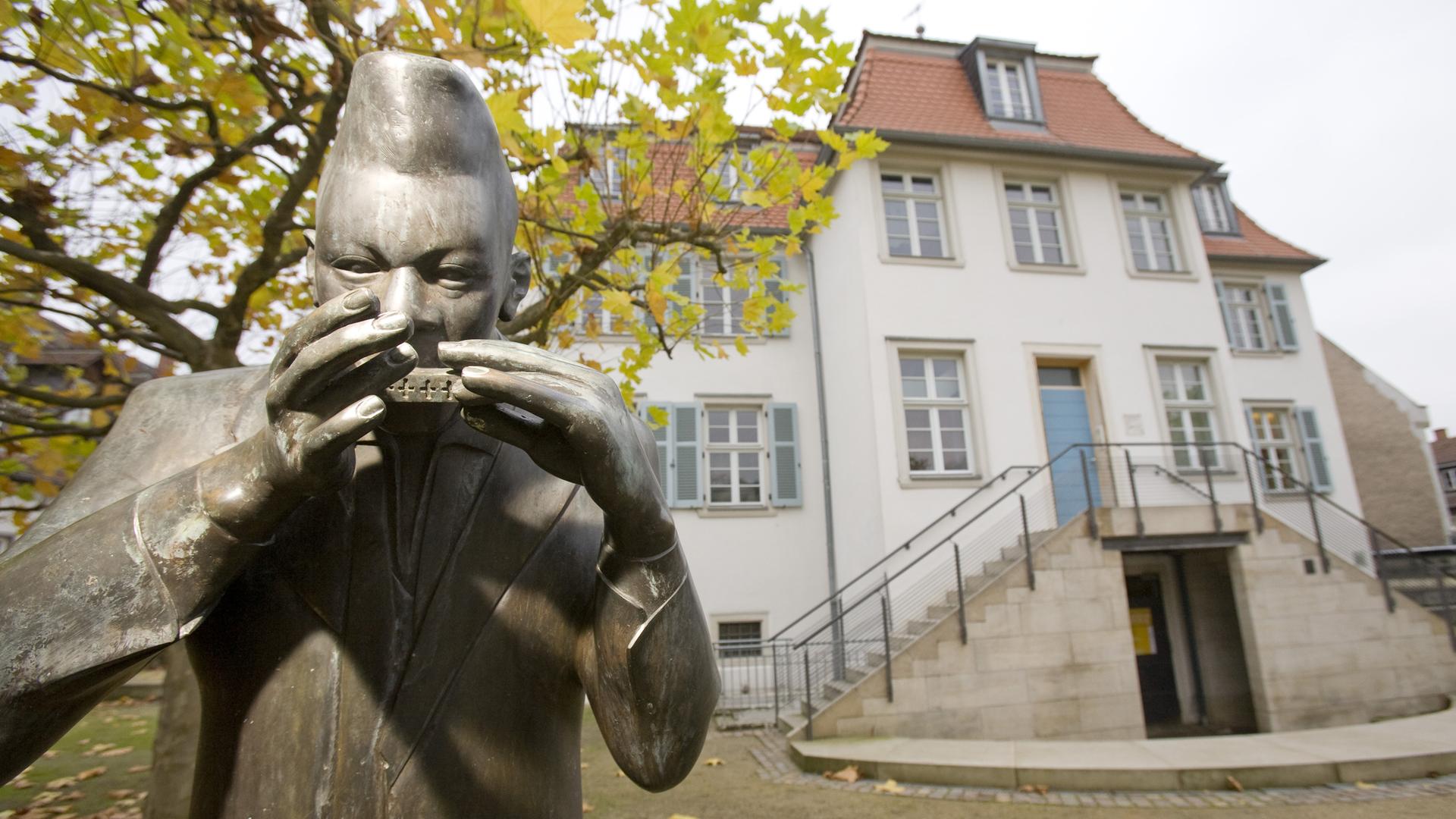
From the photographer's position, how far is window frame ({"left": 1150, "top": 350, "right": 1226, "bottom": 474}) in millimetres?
12133

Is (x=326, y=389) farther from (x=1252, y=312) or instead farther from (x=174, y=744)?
(x=1252, y=312)

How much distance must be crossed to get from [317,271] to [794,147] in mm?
14600

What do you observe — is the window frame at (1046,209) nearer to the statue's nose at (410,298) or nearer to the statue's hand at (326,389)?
the statue's nose at (410,298)

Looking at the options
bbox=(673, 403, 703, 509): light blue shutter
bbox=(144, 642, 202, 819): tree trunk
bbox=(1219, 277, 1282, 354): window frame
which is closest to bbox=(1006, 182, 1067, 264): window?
bbox=(1219, 277, 1282, 354): window frame

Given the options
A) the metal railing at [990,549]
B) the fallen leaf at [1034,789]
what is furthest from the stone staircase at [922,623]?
the fallen leaf at [1034,789]

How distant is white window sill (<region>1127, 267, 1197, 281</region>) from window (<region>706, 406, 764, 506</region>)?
22.9 feet

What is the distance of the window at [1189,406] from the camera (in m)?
12.3

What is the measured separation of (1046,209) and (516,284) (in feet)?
44.7

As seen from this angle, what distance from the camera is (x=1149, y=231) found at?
13547 millimetres

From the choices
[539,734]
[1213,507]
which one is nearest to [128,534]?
[539,734]

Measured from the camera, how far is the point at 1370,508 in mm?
21719

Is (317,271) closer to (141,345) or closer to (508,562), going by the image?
(508,562)

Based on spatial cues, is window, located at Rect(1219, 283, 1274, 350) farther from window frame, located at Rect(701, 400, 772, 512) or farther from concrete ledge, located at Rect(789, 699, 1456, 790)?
window frame, located at Rect(701, 400, 772, 512)

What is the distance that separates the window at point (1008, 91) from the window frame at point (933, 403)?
512cm
